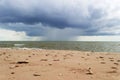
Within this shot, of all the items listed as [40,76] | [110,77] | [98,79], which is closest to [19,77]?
[40,76]

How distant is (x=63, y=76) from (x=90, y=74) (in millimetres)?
1243

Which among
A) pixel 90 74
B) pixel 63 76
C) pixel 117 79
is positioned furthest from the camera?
pixel 90 74

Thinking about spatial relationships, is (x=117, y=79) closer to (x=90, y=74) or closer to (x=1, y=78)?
(x=90, y=74)

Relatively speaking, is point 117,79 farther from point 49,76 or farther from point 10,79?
point 10,79

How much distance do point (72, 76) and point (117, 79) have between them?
1.72m

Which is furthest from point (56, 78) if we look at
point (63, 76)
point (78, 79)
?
point (78, 79)

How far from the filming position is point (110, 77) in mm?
6617

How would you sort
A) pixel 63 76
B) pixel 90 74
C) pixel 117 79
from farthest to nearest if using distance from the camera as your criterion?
pixel 90 74 → pixel 63 76 → pixel 117 79

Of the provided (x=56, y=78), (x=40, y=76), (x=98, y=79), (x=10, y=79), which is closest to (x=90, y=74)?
(x=98, y=79)

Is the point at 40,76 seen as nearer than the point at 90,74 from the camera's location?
Yes

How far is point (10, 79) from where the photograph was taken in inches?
251

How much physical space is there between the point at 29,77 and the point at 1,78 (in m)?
1.07

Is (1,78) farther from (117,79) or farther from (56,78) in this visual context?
(117,79)

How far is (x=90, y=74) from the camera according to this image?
283 inches
